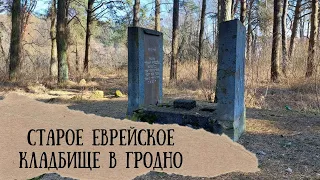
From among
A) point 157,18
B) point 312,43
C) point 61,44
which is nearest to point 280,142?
point 312,43

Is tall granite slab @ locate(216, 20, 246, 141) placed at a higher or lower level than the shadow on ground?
higher

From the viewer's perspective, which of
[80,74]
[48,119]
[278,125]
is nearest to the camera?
[48,119]

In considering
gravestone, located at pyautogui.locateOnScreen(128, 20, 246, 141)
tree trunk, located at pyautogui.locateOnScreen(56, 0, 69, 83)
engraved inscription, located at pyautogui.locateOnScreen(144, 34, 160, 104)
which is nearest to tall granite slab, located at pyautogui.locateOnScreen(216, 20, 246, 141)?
gravestone, located at pyautogui.locateOnScreen(128, 20, 246, 141)

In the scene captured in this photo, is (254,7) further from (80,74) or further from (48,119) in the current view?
(48,119)

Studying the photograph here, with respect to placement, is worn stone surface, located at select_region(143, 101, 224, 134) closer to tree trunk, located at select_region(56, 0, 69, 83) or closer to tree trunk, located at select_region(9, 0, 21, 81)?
tree trunk, located at select_region(56, 0, 69, 83)

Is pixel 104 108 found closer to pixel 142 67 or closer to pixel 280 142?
pixel 142 67

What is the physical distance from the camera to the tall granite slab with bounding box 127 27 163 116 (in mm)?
5215

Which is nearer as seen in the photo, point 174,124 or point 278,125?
point 174,124

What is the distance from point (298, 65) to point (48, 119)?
1002cm

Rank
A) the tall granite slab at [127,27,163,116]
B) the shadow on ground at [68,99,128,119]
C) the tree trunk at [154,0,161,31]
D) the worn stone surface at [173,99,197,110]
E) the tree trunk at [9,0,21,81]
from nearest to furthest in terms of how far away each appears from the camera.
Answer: the worn stone surface at [173,99,197,110] → the tall granite slab at [127,27,163,116] → the shadow on ground at [68,99,128,119] → the tree trunk at [9,0,21,81] → the tree trunk at [154,0,161,31]

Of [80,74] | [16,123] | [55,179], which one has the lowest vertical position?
[55,179]

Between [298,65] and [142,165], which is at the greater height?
[298,65]

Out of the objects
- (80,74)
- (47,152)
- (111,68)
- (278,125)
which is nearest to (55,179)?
(47,152)

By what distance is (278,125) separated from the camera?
5535mm
